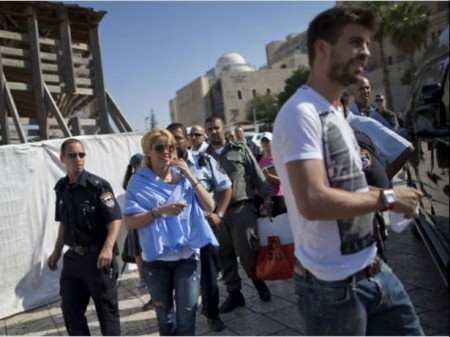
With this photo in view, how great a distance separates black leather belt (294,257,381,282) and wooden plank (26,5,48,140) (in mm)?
9396

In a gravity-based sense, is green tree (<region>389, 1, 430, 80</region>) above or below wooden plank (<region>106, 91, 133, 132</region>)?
above

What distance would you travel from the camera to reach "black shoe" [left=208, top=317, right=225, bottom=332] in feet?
13.4

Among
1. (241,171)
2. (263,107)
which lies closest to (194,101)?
(263,107)

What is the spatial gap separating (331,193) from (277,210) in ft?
13.2

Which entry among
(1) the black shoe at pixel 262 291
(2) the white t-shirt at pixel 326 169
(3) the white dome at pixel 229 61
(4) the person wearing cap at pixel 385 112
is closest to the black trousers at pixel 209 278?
(1) the black shoe at pixel 262 291

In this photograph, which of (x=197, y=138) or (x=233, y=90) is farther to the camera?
(x=233, y=90)

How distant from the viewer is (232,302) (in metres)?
4.59

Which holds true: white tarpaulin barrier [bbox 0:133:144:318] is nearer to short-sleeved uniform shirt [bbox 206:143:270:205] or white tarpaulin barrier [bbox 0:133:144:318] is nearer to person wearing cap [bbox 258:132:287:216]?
short-sleeved uniform shirt [bbox 206:143:270:205]

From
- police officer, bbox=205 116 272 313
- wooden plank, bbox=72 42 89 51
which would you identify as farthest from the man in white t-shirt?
wooden plank, bbox=72 42 89 51

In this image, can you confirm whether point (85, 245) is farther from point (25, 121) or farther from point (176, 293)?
point (25, 121)

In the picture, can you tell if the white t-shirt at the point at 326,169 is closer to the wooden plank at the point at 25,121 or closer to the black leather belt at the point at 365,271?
the black leather belt at the point at 365,271

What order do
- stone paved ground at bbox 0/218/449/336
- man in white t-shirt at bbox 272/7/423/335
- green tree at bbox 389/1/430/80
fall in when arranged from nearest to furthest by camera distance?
man in white t-shirt at bbox 272/7/423/335
stone paved ground at bbox 0/218/449/336
green tree at bbox 389/1/430/80

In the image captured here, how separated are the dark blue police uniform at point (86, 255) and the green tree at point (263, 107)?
8099cm

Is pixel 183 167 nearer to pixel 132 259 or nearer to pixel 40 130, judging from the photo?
pixel 132 259
